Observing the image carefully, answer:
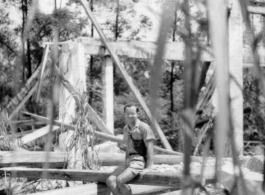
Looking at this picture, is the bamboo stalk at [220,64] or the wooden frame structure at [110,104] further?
the wooden frame structure at [110,104]

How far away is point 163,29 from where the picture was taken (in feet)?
1.35

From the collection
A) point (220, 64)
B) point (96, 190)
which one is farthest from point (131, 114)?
point (220, 64)

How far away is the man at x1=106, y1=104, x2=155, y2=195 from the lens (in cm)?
A: 400

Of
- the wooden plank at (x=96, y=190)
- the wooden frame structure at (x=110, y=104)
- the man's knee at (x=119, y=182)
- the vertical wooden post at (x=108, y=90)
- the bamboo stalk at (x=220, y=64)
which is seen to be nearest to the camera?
the bamboo stalk at (x=220, y=64)

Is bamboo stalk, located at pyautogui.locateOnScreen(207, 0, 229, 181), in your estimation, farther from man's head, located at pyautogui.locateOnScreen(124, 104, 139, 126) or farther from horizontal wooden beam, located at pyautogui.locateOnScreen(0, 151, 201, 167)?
horizontal wooden beam, located at pyautogui.locateOnScreen(0, 151, 201, 167)

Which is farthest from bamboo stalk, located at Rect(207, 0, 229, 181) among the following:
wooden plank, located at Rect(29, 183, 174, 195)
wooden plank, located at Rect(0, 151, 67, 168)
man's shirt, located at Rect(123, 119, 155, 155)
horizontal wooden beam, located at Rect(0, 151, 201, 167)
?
wooden plank, located at Rect(0, 151, 67, 168)

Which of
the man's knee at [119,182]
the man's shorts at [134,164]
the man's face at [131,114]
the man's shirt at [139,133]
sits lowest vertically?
the man's knee at [119,182]

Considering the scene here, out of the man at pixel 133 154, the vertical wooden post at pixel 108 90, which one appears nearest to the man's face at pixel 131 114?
the man at pixel 133 154

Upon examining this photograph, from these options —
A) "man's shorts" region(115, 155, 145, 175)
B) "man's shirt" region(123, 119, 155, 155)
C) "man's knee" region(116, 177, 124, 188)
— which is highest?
"man's shirt" region(123, 119, 155, 155)

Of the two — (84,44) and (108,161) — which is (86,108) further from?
(84,44)

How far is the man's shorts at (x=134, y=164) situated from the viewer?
4.03m

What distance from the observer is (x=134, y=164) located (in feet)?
13.3

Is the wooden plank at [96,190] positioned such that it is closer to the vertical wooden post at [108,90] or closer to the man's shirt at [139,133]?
the man's shirt at [139,133]

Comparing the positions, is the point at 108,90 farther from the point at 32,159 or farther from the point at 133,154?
the point at 133,154
